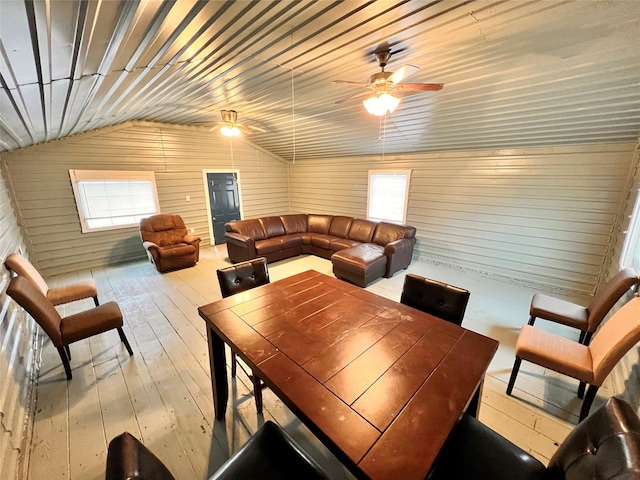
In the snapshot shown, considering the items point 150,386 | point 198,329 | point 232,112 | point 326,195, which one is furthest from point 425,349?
point 326,195

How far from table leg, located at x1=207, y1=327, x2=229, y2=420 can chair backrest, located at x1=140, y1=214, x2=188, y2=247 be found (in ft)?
12.9

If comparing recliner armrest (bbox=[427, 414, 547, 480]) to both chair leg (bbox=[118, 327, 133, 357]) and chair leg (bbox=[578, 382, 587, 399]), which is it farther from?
chair leg (bbox=[118, 327, 133, 357])

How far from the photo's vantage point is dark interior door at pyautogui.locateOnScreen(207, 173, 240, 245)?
603 centimetres

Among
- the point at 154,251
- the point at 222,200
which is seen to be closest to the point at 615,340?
the point at 154,251

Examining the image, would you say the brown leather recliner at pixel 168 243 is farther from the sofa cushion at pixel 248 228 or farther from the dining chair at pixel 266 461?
the dining chair at pixel 266 461

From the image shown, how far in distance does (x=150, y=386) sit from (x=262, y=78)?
3.07 metres

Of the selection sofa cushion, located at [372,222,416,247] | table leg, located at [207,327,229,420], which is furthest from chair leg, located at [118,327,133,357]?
sofa cushion, located at [372,222,416,247]

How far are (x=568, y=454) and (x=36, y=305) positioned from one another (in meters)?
3.16

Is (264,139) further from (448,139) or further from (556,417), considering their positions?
(556,417)

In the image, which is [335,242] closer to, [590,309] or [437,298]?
[437,298]

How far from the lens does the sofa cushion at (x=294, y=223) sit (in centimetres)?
566

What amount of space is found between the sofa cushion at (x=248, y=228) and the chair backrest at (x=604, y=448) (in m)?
4.82

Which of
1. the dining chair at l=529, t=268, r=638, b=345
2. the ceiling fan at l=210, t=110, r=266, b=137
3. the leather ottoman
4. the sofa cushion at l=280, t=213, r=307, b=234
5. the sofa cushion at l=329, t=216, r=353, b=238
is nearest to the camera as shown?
the dining chair at l=529, t=268, r=638, b=345

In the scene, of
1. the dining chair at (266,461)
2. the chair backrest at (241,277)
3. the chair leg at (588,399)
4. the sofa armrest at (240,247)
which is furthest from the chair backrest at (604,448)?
the sofa armrest at (240,247)
